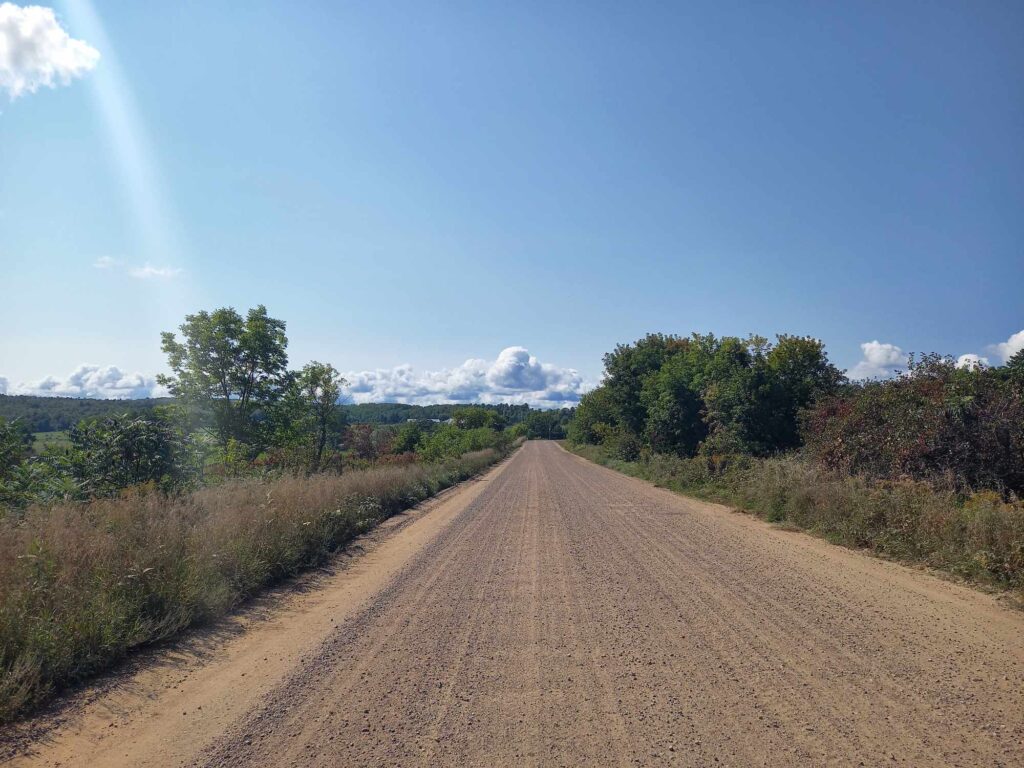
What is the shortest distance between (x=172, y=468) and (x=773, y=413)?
22.2 m

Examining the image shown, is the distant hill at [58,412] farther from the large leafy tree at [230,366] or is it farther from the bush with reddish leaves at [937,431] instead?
the bush with reddish leaves at [937,431]

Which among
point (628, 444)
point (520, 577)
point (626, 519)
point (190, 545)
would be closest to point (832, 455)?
point (626, 519)

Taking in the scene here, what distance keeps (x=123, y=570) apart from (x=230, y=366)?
1956cm

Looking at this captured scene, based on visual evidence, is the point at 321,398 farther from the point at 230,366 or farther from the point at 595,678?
the point at 595,678

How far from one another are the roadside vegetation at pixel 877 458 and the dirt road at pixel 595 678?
109cm

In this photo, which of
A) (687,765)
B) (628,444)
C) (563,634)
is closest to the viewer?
(687,765)

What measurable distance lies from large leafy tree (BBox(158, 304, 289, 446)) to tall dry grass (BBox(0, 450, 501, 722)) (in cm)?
1474

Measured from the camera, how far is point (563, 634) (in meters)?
5.63

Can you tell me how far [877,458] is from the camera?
14.3 metres

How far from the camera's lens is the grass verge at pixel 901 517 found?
294 inches

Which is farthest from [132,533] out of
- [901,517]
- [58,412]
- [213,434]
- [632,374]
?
[632,374]

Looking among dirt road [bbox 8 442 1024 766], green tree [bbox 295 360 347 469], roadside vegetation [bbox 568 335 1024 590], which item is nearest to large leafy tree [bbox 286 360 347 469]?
green tree [bbox 295 360 347 469]

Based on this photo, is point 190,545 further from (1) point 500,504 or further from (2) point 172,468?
(1) point 500,504

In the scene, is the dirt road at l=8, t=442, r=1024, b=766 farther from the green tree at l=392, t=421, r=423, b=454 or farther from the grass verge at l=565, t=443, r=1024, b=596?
the green tree at l=392, t=421, r=423, b=454
